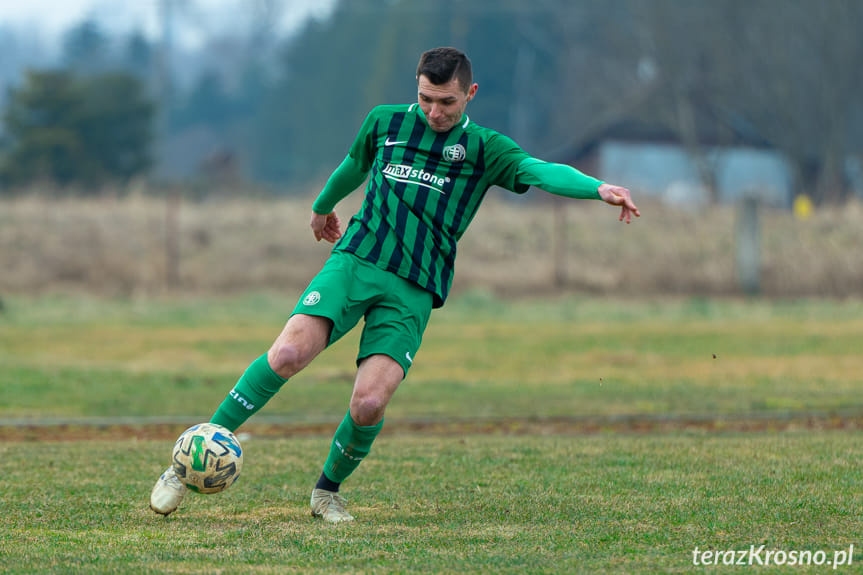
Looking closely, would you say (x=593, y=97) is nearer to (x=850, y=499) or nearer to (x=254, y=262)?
(x=254, y=262)

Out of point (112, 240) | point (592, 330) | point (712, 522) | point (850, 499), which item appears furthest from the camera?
point (112, 240)

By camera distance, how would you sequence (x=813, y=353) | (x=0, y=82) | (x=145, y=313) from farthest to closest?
(x=0, y=82)
(x=145, y=313)
(x=813, y=353)

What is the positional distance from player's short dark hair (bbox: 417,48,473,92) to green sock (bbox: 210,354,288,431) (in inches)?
62.9

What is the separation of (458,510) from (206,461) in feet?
4.47

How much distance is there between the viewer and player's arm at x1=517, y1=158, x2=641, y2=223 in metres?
5.51

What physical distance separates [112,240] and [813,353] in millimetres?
17521

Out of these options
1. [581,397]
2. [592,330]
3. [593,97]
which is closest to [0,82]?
[593,97]

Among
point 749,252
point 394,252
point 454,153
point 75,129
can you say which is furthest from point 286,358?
point 75,129

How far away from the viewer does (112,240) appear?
28828mm

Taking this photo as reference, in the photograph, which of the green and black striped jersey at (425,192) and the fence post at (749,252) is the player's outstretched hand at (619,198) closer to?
the green and black striped jersey at (425,192)

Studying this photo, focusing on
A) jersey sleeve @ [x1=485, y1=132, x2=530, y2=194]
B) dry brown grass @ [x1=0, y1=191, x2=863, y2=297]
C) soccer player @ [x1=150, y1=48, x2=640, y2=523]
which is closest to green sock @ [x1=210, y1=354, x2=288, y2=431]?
soccer player @ [x1=150, y1=48, x2=640, y2=523]

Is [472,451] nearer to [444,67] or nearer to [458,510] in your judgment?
[458,510]

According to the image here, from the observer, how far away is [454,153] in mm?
6023

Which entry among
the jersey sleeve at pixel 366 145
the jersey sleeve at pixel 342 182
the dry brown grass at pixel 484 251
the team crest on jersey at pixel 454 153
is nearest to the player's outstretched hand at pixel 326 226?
the jersey sleeve at pixel 342 182
